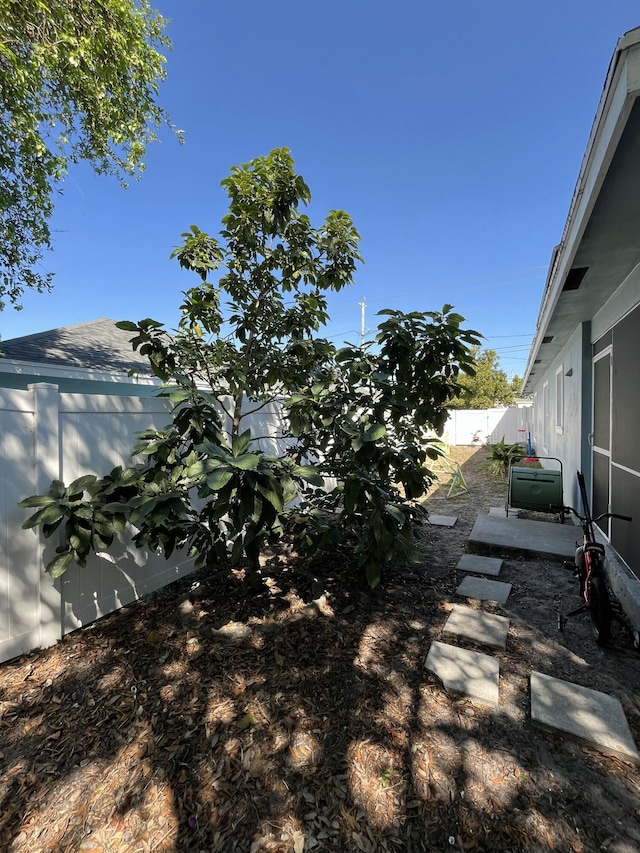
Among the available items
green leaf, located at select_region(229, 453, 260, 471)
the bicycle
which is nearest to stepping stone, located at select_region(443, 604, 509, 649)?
the bicycle

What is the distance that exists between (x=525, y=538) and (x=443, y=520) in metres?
1.29

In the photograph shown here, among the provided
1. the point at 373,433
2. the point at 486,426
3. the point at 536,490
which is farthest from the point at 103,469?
the point at 486,426

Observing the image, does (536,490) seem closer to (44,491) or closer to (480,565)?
(480,565)

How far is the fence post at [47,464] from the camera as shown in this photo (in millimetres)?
2248

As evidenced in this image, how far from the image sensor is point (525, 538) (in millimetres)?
4426

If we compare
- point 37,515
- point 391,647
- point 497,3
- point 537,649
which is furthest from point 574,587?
point 497,3

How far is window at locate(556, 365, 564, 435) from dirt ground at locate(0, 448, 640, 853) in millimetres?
5013

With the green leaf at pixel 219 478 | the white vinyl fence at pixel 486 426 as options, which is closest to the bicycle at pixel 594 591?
the green leaf at pixel 219 478

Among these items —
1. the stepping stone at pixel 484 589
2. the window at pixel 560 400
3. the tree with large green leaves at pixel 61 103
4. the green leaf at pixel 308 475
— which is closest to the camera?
the green leaf at pixel 308 475

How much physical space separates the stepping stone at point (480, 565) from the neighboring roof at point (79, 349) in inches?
210

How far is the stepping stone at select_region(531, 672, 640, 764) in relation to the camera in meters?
1.66

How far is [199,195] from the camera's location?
8352 mm

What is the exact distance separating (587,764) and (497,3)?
850 centimetres

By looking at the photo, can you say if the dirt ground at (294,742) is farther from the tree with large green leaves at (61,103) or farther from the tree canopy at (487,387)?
the tree canopy at (487,387)
